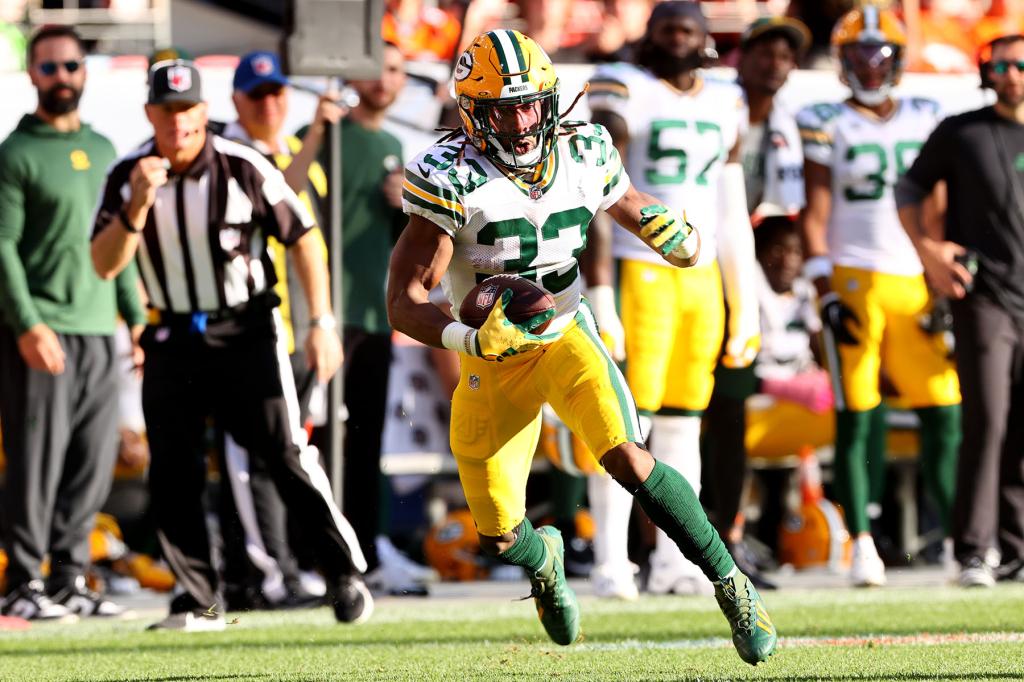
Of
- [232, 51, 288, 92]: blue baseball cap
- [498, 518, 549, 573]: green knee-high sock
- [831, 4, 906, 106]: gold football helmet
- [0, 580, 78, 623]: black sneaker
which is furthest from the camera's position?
[831, 4, 906, 106]: gold football helmet

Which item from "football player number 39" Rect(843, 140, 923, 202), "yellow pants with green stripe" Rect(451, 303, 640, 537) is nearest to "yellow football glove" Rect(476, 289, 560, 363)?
"yellow pants with green stripe" Rect(451, 303, 640, 537)

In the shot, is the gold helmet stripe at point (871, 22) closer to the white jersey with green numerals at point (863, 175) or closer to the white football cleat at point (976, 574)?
the white jersey with green numerals at point (863, 175)

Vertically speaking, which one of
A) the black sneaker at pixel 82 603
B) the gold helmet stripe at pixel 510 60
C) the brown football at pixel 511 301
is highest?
the gold helmet stripe at pixel 510 60

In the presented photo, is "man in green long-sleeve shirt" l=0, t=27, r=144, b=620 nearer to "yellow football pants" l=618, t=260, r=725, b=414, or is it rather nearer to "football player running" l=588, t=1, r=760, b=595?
"football player running" l=588, t=1, r=760, b=595

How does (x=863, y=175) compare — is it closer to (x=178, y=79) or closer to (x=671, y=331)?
(x=671, y=331)

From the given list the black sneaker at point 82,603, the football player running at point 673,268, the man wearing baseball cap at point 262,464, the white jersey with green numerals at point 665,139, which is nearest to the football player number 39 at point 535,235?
the football player running at point 673,268

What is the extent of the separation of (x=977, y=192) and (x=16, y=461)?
161 inches

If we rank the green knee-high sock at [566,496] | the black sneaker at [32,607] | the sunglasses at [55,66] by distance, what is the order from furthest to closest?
1. the green knee-high sock at [566,496]
2. the sunglasses at [55,66]
3. the black sneaker at [32,607]

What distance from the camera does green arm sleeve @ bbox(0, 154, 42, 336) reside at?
739 centimetres

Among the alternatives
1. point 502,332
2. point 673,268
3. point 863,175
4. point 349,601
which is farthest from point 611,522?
point 502,332

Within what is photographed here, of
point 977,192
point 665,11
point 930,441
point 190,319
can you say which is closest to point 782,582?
point 930,441

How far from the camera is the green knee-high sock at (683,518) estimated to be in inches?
196

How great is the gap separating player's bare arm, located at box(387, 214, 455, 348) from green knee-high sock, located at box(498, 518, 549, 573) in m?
0.74

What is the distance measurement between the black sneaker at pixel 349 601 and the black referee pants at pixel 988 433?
2.57 metres
